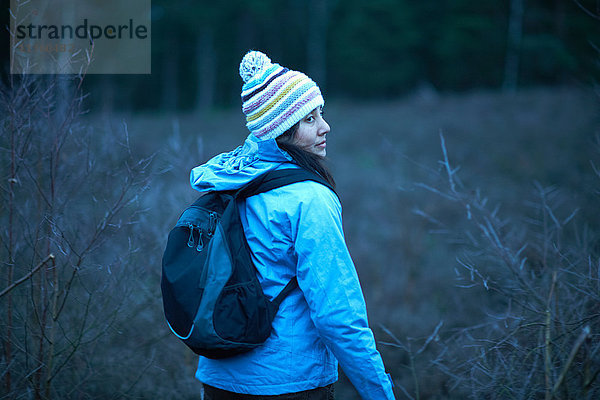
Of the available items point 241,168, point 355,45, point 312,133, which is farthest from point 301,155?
point 355,45

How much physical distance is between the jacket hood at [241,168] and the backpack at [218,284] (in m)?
0.04

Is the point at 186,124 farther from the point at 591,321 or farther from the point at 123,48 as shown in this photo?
the point at 591,321

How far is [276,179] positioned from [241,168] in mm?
149

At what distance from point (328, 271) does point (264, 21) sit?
1164 inches

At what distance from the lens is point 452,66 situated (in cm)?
2631

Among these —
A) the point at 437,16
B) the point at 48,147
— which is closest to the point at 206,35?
the point at 437,16

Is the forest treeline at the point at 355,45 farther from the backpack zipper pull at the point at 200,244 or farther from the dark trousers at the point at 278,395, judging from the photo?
the backpack zipper pull at the point at 200,244

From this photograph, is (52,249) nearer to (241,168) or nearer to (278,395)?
(241,168)

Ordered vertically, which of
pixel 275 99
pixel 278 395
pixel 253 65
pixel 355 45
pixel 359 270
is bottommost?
pixel 359 270

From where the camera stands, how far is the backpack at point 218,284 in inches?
65.4

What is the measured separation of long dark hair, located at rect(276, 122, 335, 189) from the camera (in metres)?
1.90

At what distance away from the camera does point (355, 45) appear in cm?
2761

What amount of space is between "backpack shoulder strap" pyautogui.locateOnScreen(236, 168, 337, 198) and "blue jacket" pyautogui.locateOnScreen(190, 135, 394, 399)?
0.02 meters

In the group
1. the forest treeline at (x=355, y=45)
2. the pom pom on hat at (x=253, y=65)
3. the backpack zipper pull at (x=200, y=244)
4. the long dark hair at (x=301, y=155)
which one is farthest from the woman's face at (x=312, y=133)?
the forest treeline at (x=355, y=45)
